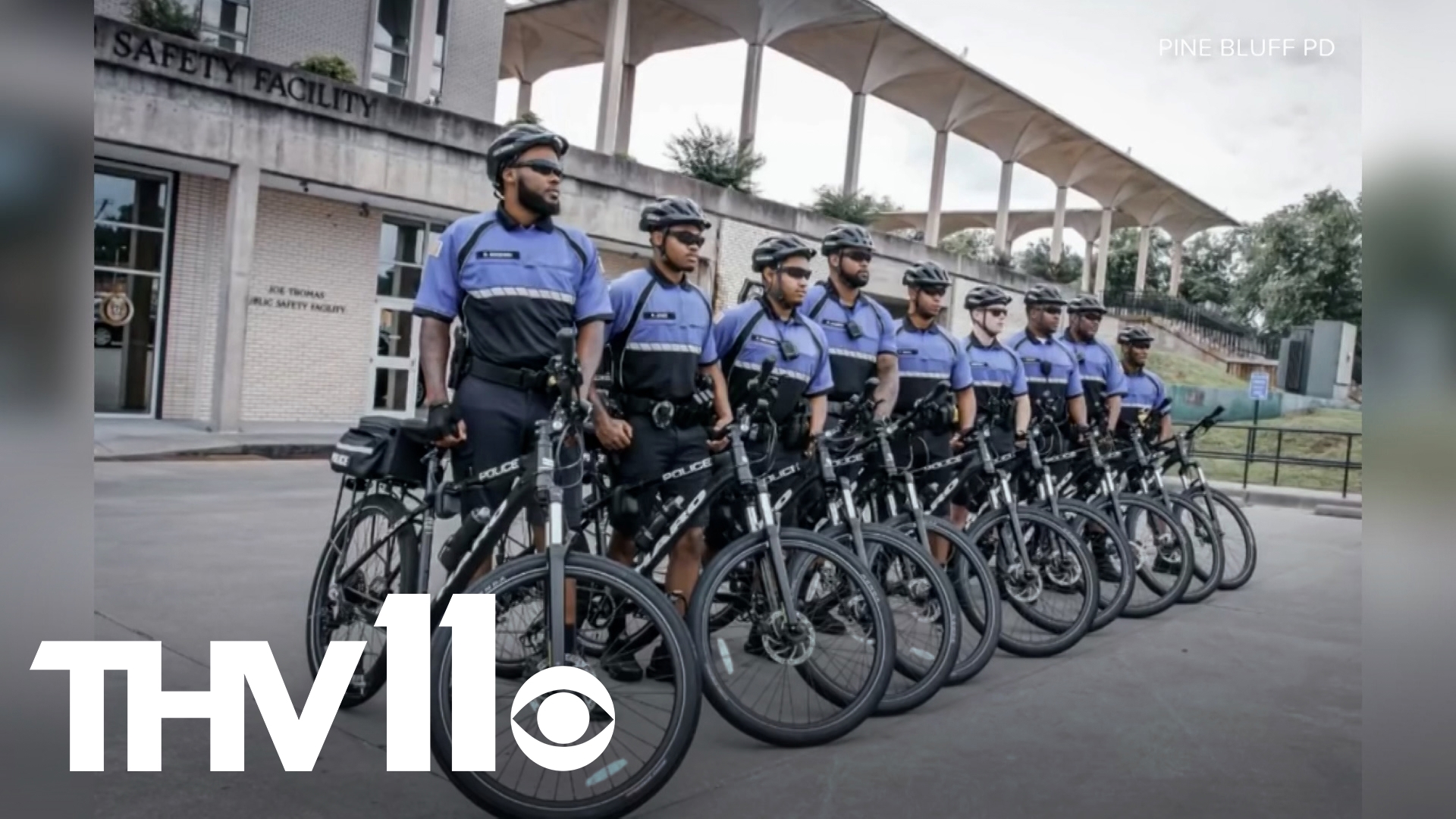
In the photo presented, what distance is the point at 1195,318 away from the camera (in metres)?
4.95

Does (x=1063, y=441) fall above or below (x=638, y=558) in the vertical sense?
above

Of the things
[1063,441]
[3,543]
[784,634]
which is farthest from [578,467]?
[1063,441]

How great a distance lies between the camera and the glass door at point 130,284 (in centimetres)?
1050

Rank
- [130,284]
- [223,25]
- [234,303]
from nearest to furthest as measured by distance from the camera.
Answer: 1. [234,303]
2. [130,284]
3. [223,25]

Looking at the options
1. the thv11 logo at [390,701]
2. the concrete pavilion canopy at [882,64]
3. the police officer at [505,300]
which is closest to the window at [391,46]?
the concrete pavilion canopy at [882,64]

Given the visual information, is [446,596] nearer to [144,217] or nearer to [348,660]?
[348,660]

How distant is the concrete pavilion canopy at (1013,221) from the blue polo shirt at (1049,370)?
0.71 metres

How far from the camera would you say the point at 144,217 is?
38.4 feet

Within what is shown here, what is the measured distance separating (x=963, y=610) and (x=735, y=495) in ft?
3.86

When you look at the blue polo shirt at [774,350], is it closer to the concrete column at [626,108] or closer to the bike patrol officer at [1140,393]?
the bike patrol officer at [1140,393]

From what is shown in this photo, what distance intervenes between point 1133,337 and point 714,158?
1039cm

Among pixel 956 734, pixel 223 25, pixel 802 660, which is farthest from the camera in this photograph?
pixel 223 25

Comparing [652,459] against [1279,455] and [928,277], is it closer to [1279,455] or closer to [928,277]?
[928,277]

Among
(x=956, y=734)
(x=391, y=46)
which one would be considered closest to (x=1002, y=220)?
(x=391, y=46)
